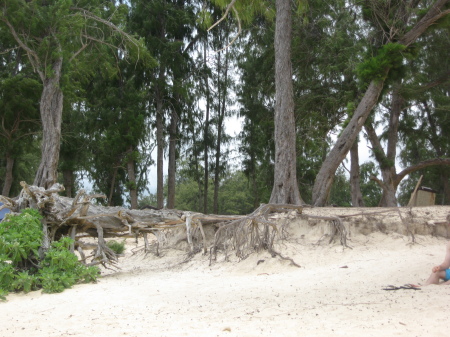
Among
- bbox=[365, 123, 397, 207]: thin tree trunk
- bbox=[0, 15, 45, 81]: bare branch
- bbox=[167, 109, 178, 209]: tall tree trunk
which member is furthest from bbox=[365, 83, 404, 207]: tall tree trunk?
bbox=[0, 15, 45, 81]: bare branch

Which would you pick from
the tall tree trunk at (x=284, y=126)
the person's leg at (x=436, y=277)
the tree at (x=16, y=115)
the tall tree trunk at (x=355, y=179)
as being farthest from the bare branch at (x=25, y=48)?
the person's leg at (x=436, y=277)

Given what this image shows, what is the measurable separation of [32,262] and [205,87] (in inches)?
673

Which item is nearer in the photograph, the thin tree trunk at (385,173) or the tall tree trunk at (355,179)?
the thin tree trunk at (385,173)

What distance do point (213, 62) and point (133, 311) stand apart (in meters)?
19.2

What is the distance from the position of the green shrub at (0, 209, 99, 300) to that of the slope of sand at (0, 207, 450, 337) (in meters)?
0.19

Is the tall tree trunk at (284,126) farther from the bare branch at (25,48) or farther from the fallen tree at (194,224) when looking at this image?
the bare branch at (25,48)

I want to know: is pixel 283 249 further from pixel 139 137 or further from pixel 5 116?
pixel 5 116

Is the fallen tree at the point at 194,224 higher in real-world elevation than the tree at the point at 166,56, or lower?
lower

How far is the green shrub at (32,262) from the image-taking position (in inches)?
234

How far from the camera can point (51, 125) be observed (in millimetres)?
13633

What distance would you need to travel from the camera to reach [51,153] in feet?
43.8

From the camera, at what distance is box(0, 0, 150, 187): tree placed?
43.2 ft

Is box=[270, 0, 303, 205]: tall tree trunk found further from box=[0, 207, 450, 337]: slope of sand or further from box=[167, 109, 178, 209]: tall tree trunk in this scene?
box=[167, 109, 178, 209]: tall tree trunk

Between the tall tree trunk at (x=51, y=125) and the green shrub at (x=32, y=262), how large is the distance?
685 centimetres
